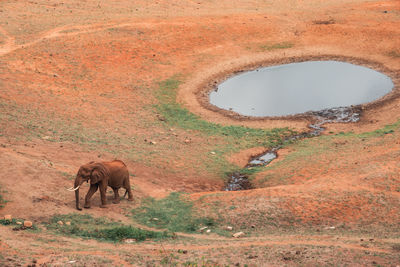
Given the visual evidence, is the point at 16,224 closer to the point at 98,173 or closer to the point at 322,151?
the point at 98,173

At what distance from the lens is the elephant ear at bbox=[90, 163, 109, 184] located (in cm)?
2175

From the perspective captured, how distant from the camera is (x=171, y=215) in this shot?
2278 centimetres

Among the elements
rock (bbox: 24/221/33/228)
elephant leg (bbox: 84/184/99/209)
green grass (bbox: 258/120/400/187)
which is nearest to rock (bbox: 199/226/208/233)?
elephant leg (bbox: 84/184/99/209)

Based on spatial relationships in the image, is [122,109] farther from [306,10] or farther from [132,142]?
[306,10]

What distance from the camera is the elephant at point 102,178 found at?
2158cm

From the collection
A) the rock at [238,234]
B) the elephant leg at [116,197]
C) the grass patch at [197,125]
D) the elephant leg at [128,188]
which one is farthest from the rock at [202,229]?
the grass patch at [197,125]

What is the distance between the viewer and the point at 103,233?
63.5 ft

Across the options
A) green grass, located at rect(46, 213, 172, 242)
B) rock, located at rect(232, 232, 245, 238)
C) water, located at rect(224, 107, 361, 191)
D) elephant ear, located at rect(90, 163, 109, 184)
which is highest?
elephant ear, located at rect(90, 163, 109, 184)

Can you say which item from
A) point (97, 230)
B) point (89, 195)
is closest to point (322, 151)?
point (89, 195)

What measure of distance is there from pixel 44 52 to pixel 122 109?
999 cm

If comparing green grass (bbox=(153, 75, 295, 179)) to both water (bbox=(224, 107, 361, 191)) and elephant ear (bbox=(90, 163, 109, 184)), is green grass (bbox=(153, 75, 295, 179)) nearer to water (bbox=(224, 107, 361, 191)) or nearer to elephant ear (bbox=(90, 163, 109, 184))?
water (bbox=(224, 107, 361, 191))

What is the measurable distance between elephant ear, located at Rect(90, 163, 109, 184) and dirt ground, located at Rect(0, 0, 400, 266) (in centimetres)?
119

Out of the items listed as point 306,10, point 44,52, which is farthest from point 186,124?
point 306,10

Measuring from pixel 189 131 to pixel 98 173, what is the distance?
45.7 feet
